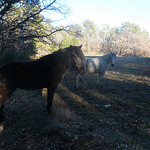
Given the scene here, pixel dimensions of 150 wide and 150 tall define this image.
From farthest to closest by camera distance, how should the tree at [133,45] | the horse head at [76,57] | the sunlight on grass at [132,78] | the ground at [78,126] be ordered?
the tree at [133,45]
the sunlight on grass at [132,78]
the horse head at [76,57]
the ground at [78,126]

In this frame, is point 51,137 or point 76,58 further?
point 76,58

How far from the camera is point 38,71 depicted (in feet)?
11.4

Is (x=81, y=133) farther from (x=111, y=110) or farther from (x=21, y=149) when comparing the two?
(x=111, y=110)

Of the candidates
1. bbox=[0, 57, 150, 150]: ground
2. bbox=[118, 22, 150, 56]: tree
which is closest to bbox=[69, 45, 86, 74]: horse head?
bbox=[0, 57, 150, 150]: ground

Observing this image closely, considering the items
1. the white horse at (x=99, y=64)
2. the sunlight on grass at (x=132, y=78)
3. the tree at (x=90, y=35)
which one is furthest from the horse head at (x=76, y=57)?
the tree at (x=90, y=35)

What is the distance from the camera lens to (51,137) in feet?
10.5

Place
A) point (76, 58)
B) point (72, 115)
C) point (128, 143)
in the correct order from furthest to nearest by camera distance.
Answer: point (72, 115) < point (76, 58) < point (128, 143)

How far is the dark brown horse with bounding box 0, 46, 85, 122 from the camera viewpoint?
3240 mm

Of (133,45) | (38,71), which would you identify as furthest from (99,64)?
(133,45)

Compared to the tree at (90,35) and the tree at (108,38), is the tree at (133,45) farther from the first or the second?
the tree at (90,35)

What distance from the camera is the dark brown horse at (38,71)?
324cm

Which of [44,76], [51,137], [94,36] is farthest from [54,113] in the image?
[94,36]

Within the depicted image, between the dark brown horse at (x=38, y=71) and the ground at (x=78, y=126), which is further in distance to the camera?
the dark brown horse at (x=38, y=71)

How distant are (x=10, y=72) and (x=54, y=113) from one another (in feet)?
6.44
